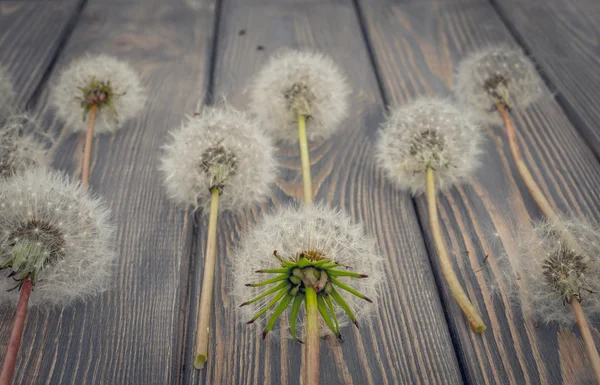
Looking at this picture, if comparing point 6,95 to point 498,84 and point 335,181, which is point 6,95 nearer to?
point 335,181

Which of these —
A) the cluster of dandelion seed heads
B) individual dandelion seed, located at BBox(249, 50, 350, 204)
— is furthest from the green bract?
the cluster of dandelion seed heads

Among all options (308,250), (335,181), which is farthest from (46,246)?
(335,181)

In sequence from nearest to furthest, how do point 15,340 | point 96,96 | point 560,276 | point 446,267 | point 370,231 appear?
point 15,340 < point 560,276 < point 446,267 < point 370,231 < point 96,96

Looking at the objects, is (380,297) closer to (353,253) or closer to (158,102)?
(353,253)

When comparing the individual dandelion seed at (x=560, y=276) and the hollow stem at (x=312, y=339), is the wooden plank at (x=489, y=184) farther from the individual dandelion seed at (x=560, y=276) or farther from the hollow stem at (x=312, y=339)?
the hollow stem at (x=312, y=339)

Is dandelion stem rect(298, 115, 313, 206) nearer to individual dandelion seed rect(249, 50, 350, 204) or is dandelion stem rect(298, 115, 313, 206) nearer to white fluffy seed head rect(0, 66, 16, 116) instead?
individual dandelion seed rect(249, 50, 350, 204)
